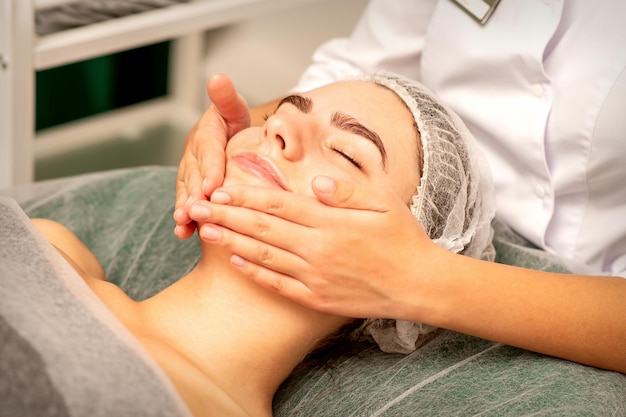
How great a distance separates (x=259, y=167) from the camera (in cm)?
138

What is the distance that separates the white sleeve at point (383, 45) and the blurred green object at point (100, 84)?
1512 millimetres

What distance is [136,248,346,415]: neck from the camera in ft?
4.50

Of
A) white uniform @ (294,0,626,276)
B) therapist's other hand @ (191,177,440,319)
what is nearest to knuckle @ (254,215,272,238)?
therapist's other hand @ (191,177,440,319)

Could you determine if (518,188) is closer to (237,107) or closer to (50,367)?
(237,107)

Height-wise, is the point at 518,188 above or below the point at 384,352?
above

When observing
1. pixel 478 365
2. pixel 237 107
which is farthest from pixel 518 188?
pixel 237 107

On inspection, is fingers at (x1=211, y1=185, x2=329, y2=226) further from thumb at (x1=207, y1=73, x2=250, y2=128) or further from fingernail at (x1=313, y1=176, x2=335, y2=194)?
thumb at (x1=207, y1=73, x2=250, y2=128)

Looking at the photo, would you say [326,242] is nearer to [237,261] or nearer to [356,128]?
[237,261]

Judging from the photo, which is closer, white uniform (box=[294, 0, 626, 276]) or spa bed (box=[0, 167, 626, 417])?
spa bed (box=[0, 167, 626, 417])

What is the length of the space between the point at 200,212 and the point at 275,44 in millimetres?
2213

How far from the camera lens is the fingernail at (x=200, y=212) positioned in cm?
126

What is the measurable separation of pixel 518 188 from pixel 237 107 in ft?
2.19

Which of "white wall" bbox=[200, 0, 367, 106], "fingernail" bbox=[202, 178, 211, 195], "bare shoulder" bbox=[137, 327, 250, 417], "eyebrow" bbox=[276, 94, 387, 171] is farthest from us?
"white wall" bbox=[200, 0, 367, 106]

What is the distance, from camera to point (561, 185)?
1.69m
